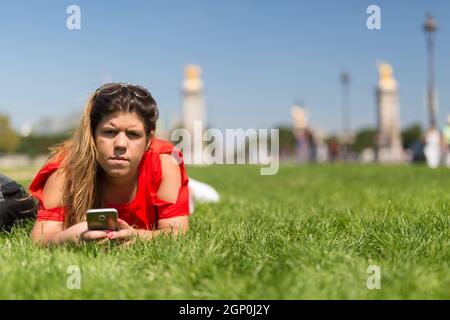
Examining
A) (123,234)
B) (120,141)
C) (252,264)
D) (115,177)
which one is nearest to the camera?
(252,264)

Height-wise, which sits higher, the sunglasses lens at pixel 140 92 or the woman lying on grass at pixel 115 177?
the sunglasses lens at pixel 140 92

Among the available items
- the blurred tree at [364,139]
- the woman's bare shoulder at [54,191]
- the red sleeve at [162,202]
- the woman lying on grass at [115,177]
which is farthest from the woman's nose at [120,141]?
the blurred tree at [364,139]

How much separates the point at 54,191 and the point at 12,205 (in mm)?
871

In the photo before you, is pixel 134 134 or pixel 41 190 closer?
pixel 134 134

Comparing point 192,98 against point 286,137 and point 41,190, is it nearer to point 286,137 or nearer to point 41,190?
point 286,137

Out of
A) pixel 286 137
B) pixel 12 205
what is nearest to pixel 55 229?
pixel 12 205

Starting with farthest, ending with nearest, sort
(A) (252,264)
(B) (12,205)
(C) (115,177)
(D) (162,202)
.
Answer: (B) (12,205), (D) (162,202), (C) (115,177), (A) (252,264)

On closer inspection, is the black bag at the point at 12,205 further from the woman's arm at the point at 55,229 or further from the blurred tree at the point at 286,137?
the blurred tree at the point at 286,137

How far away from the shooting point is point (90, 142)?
3793 mm

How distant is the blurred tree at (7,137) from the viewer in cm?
7606

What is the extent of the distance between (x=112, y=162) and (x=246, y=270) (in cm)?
124

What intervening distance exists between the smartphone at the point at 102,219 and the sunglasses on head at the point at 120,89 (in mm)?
810

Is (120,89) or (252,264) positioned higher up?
(120,89)
